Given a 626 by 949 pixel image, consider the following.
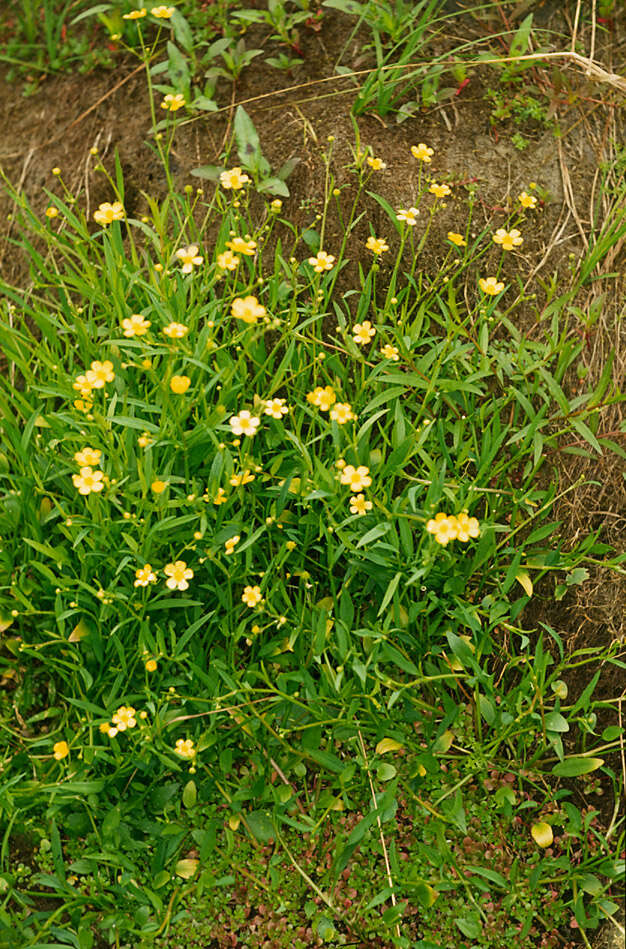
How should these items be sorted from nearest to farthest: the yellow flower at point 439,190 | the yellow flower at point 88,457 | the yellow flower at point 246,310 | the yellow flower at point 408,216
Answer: the yellow flower at point 246,310, the yellow flower at point 88,457, the yellow flower at point 408,216, the yellow flower at point 439,190

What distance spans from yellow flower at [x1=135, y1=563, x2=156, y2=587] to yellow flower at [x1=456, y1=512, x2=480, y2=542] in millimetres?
665

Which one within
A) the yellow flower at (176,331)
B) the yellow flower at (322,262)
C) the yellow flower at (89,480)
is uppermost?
the yellow flower at (176,331)

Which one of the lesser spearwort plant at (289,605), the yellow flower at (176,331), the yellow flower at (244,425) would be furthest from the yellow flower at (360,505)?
the yellow flower at (176,331)

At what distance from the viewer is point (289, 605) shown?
1.99 metres

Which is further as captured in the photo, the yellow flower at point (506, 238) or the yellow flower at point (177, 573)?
the yellow flower at point (506, 238)

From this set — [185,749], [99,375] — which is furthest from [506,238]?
[185,749]

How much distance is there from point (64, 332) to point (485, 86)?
4.73 feet

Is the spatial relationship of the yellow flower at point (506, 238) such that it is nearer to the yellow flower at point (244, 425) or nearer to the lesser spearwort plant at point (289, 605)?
the lesser spearwort plant at point (289, 605)

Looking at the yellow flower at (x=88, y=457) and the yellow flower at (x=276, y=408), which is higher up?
the yellow flower at (x=276, y=408)

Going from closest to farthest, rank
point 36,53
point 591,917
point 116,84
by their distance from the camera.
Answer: point 591,917 < point 116,84 < point 36,53

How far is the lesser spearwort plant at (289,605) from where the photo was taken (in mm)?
1860

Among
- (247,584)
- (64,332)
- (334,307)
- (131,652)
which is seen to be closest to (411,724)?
(247,584)

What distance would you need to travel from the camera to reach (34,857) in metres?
1.88

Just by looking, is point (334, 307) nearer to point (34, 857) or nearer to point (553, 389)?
point (553, 389)
